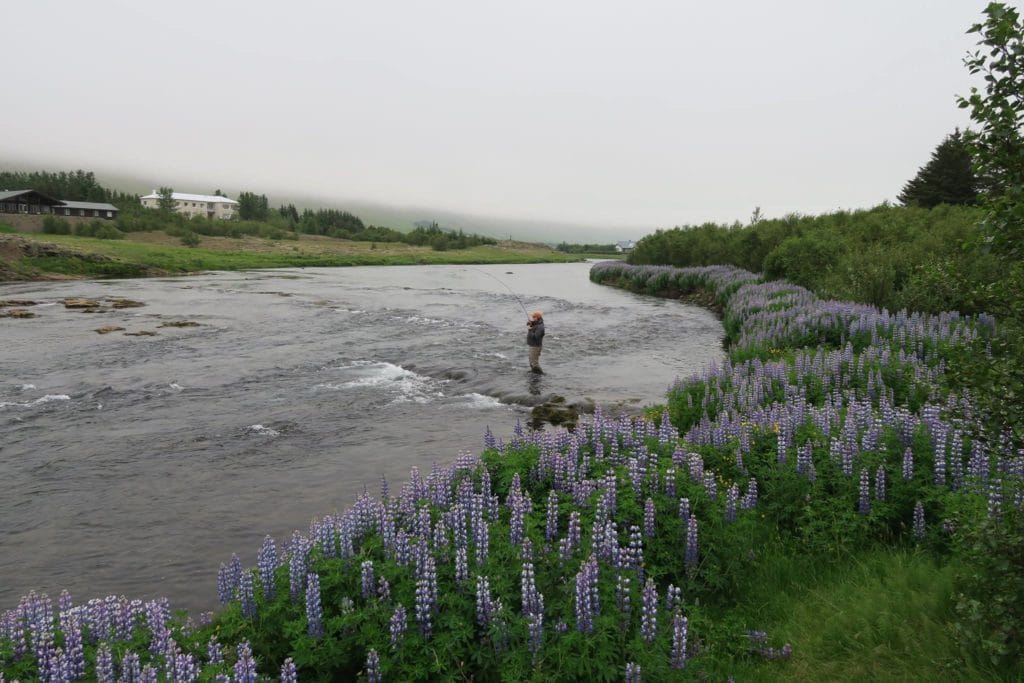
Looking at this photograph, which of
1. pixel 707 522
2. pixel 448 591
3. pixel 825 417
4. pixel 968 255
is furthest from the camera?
pixel 968 255

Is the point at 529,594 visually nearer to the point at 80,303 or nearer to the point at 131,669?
the point at 131,669

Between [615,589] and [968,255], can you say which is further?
[968,255]

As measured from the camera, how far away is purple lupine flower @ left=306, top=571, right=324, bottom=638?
5109 mm

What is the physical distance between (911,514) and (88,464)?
555 inches

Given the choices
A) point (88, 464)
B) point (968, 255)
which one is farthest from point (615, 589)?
point (968, 255)

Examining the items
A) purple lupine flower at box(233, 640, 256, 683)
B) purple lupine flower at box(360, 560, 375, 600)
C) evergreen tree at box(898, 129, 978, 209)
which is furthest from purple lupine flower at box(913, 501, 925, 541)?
evergreen tree at box(898, 129, 978, 209)

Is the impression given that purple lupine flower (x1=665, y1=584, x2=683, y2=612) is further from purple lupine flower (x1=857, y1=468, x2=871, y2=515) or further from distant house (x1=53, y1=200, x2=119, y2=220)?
distant house (x1=53, y1=200, x2=119, y2=220)

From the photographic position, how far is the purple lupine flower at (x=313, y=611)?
5.11m

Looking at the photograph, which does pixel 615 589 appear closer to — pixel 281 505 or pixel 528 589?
pixel 528 589

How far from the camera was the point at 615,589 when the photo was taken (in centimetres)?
544

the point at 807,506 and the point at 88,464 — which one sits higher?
the point at 807,506

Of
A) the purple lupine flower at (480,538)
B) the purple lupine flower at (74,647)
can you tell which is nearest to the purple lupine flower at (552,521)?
the purple lupine flower at (480,538)

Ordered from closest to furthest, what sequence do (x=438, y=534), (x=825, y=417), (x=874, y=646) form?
(x=874, y=646) → (x=438, y=534) → (x=825, y=417)

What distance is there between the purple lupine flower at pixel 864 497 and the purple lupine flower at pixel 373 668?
212 inches
